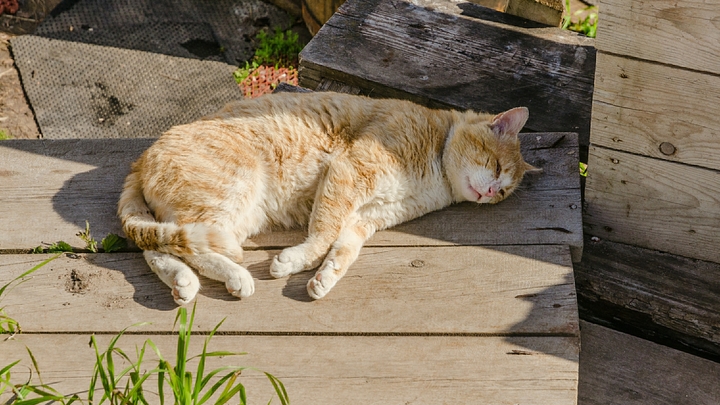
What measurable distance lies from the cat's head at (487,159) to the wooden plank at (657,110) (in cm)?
41

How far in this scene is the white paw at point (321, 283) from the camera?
252 cm

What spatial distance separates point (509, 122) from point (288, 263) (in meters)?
1.24

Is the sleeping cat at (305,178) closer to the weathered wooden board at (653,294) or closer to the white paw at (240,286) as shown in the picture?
the white paw at (240,286)

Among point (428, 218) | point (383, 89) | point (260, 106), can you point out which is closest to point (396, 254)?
point (428, 218)

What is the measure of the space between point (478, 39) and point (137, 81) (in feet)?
9.52

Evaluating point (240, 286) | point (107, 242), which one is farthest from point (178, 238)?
point (107, 242)

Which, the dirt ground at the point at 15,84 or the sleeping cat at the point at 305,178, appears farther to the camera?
the dirt ground at the point at 15,84

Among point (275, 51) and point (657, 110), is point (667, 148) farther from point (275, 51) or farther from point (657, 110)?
point (275, 51)

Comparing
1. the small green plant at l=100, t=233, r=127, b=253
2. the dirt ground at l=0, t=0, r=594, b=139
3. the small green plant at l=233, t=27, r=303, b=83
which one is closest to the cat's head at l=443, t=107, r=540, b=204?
the small green plant at l=100, t=233, r=127, b=253

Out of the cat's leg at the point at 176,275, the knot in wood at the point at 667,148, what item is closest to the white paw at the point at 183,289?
the cat's leg at the point at 176,275

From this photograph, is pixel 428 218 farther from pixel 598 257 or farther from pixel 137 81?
pixel 137 81

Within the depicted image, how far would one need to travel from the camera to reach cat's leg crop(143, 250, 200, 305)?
96.9 inches

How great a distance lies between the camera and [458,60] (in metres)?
3.79

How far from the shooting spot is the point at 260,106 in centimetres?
310
